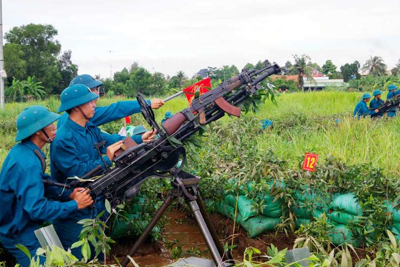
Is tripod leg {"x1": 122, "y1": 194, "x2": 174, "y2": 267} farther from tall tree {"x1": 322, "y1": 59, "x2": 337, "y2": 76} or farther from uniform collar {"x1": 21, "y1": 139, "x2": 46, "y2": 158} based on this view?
tall tree {"x1": 322, "y1": 59, "x2": 337, "y2": 76}

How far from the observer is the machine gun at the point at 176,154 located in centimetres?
338

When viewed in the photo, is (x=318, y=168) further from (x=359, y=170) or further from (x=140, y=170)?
(x=140, y=170)

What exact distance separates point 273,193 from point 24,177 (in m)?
2.30

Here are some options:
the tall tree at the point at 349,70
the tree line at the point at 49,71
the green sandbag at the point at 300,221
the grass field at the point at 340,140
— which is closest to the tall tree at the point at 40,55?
the tree line at the point at 49,71

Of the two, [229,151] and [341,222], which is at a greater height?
[229,151]

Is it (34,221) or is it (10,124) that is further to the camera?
(10,124)

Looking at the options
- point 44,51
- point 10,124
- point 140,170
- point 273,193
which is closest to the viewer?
point 140,170

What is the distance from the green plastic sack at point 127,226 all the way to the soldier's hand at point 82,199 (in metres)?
1.15

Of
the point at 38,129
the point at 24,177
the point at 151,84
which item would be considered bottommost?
the point at 151,84

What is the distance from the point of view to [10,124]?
13227 millimetres

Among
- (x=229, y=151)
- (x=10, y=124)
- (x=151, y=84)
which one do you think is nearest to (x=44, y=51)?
(x=151, y=84)

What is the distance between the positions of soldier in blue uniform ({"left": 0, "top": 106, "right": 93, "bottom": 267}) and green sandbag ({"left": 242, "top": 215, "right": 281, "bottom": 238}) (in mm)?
1909

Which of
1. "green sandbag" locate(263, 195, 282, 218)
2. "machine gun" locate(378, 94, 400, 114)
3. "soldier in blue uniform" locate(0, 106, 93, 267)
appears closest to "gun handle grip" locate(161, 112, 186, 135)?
"soldier in blue uniform" locate(0, 106, 93, 267)

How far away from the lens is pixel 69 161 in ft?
11.8
